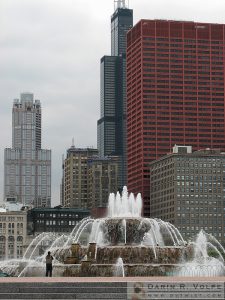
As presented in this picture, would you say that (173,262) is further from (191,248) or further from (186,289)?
(186,289)

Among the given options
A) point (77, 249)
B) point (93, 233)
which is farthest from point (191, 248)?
point (93, 233)

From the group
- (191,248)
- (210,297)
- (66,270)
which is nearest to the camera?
(210,297)

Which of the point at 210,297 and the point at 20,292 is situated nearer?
the point at 210,297

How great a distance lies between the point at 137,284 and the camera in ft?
99.0

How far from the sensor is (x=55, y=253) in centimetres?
5166

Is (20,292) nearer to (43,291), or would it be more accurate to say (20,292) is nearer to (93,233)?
(43,291)

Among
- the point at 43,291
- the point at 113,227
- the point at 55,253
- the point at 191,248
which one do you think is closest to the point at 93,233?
the point at 113,227

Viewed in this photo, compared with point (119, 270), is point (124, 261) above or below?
above

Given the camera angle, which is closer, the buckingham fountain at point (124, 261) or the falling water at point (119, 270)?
the falling water at point (119, 270)

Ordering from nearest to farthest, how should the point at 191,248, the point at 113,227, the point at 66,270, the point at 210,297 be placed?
the point at 210,297 → the point at 66,270 → the point at 191,248 → the point at 113,227

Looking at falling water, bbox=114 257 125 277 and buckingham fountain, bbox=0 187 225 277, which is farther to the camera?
buckingham fountain, bbox=0 187 225 277

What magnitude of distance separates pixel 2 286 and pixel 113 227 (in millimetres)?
25554

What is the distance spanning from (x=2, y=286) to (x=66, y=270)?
15.2 metres

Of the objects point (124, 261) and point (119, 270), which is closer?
point (119, 270)
